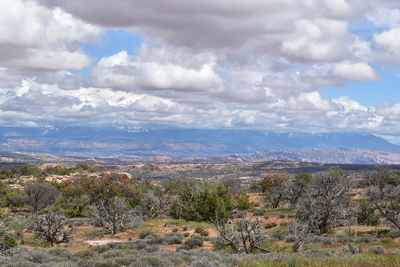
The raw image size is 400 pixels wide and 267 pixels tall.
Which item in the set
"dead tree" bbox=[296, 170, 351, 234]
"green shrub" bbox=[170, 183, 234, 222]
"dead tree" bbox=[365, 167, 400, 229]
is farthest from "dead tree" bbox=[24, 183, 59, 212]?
"dead tree" bbox=[365, 167, 400, 229]

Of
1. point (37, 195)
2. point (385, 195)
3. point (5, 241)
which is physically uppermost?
point (385, 195)

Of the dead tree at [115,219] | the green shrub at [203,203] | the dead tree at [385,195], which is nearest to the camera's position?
the dead tree at [385,195]

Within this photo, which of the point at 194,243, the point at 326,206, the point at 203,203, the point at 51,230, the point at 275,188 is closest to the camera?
the point at 194,243

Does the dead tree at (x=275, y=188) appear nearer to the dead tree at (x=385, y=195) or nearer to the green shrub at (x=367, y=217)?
the dead tree at (x=385, y=195)

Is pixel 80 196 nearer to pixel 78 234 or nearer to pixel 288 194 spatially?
pixel 78 234

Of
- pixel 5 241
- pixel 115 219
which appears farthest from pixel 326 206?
pixel 5 241

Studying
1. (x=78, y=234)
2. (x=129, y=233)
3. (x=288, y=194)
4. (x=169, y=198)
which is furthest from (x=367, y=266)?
(x=288, y=194)

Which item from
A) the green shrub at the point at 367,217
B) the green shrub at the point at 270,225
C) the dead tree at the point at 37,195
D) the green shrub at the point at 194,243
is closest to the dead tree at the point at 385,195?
the green shrub at the point at 367,217

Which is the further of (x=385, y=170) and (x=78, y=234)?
(x=385, y=170)

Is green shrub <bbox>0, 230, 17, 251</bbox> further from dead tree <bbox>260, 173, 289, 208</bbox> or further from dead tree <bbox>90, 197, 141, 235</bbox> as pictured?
dead tree <bbox>260, 173, 289, 208</bbox>

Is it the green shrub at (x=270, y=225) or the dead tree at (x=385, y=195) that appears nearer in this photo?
the dead tree at (x=385, y=195)

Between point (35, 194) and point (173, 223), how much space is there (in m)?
25.7

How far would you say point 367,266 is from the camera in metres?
12.2

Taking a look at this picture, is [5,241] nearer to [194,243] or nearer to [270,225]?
[194,243]
